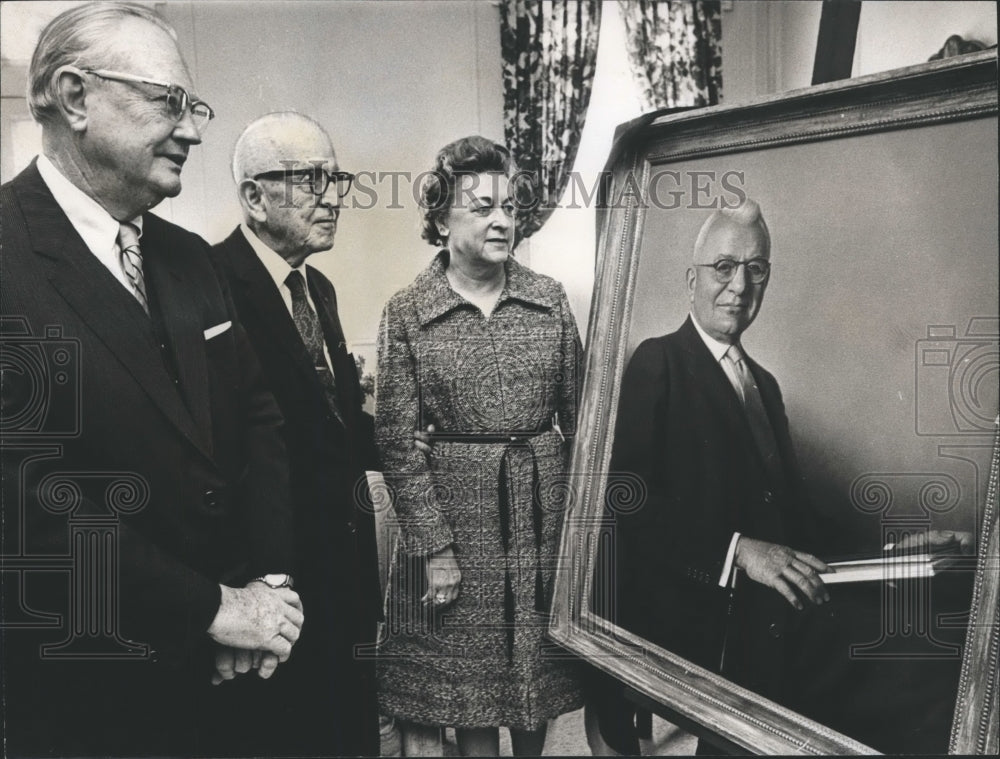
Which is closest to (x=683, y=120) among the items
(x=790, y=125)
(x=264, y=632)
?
(x=790, y=125)

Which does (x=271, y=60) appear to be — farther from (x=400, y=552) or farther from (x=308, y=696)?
(x=308, y=696)

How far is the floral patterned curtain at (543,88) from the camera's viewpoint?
91.9 inches

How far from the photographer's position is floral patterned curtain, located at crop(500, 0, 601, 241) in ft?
7.66

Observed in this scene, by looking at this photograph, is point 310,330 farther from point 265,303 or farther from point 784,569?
point 784,569

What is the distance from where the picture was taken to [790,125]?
208cm

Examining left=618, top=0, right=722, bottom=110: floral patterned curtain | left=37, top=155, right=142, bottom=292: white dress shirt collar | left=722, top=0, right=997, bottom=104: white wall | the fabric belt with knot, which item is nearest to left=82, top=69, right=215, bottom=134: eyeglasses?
left=37, top=155, right=142, bottom=292: white dress shirt collar

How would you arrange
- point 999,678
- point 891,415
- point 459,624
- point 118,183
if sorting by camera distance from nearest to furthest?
1. point 999,678
2. point 891,415
3. point 118,183
4. point 459,624

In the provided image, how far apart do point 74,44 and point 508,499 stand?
1.58 m

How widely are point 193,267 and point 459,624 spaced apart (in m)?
1.18

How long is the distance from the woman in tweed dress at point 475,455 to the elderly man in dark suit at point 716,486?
0.22 metres

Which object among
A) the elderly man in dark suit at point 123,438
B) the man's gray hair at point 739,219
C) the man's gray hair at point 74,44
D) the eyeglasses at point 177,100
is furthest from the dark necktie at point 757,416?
the man's gray hair at point 74,44

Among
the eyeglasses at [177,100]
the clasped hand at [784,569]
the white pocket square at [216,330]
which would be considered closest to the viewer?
the clasped hand at [784,569]

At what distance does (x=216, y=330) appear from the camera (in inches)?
89.2

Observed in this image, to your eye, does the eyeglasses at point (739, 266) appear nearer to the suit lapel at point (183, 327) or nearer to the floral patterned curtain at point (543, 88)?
the floral patterned curtain at point (543, 88)
